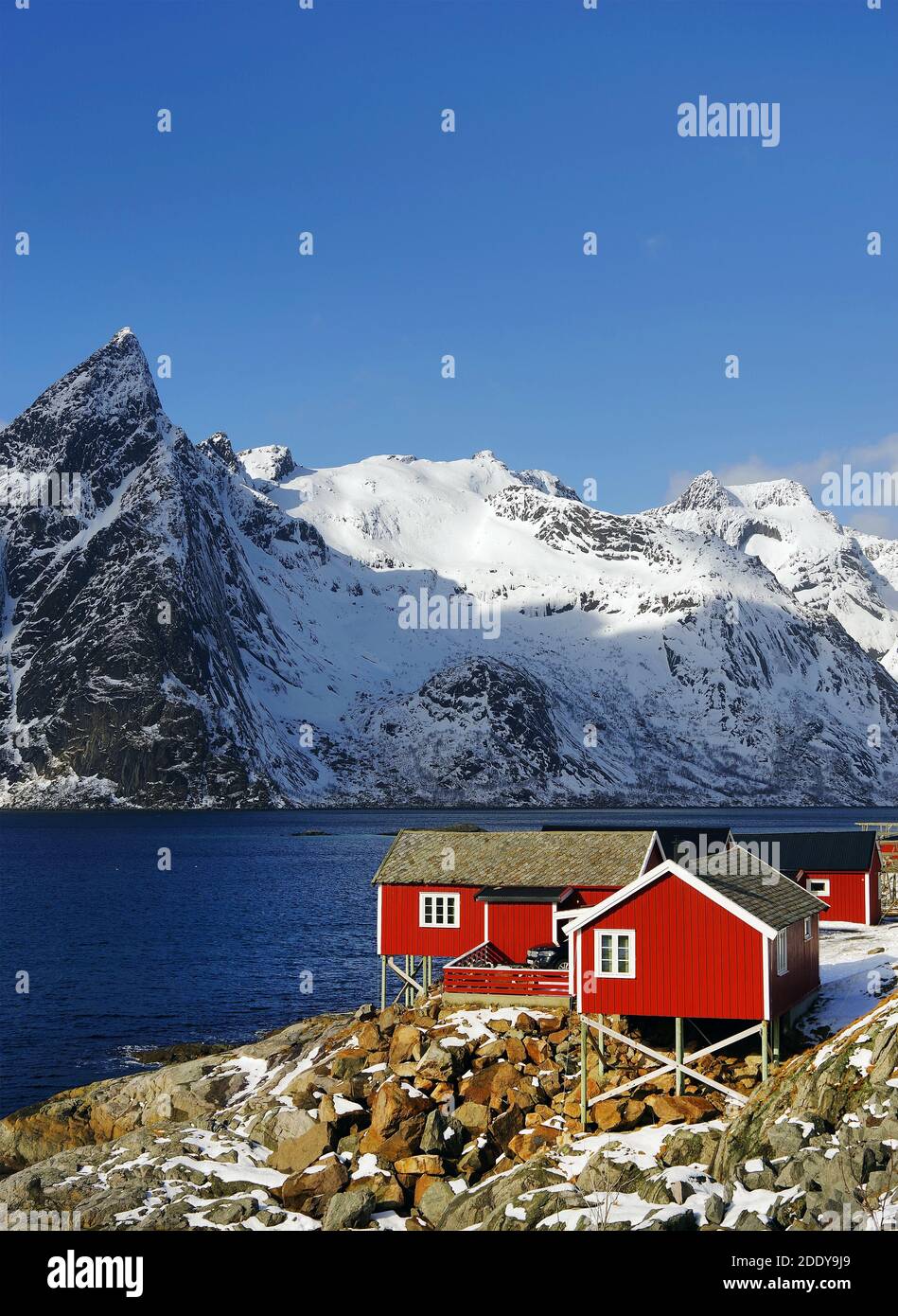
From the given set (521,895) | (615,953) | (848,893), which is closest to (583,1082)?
(615,953)

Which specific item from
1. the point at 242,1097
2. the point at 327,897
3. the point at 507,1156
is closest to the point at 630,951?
the point at 507,1156

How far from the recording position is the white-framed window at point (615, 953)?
35000 millimetres

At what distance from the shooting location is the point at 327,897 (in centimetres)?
10869

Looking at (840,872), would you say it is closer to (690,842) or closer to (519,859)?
(690,842)

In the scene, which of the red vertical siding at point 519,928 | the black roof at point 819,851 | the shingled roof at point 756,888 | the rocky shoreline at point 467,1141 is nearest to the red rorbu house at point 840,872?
the black roof at point 819,851

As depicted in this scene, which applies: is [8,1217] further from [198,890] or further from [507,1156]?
[198,890]

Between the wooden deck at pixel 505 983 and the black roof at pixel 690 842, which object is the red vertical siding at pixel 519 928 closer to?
the wooden deck at pixel 505 983

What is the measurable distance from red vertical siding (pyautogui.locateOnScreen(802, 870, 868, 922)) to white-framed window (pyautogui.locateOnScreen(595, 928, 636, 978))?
26969mm

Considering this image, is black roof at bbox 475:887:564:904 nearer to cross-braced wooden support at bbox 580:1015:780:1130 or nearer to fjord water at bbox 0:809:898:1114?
cross-braced wooden support at bbox 580:1015:780:1130

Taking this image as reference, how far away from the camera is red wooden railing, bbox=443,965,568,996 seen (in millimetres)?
40906

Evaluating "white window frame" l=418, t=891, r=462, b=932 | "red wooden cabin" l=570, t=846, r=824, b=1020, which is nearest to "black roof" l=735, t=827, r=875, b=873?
"white window frame" l=418, t=891, r=462, b=932

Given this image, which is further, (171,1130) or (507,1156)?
(171,1130)
